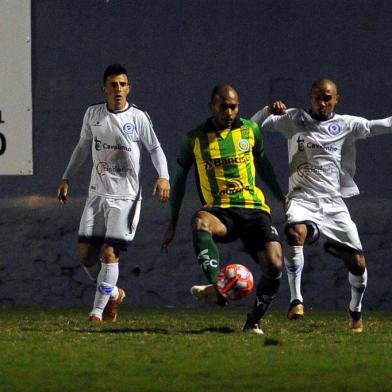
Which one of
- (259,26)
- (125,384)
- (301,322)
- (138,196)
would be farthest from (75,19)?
(125,384)

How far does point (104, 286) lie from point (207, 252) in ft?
6.06

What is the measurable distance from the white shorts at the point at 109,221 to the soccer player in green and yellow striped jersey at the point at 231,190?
1.27 m

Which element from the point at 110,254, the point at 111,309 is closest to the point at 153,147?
the point at 110,254

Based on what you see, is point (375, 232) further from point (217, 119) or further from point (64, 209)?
point (217, 119)

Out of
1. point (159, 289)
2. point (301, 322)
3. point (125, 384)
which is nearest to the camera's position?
point (125, 384)

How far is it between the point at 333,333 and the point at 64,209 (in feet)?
11.7

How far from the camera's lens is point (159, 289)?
13523 mm

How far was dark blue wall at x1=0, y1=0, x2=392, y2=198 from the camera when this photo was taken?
45.0 ft

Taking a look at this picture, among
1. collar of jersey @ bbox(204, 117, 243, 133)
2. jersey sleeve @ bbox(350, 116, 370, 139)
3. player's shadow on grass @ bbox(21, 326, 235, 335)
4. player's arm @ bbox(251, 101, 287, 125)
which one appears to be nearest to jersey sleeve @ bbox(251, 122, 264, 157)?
collar of jersey @ bbox(204, 117, 243, 133)

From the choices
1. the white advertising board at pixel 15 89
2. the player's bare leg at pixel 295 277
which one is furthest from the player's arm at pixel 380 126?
the white advertising board at pixel 15 89

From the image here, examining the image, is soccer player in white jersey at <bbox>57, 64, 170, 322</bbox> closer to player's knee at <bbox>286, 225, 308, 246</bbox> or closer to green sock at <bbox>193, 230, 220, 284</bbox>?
player's knee at <bbox>286, 225, 308, 246</bbox>

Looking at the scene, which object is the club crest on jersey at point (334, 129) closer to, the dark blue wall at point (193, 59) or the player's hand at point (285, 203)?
the player's hand at point (285, 203)

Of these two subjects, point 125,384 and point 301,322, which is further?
point 301,322

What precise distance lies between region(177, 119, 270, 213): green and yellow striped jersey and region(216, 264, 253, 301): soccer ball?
0.72 m
